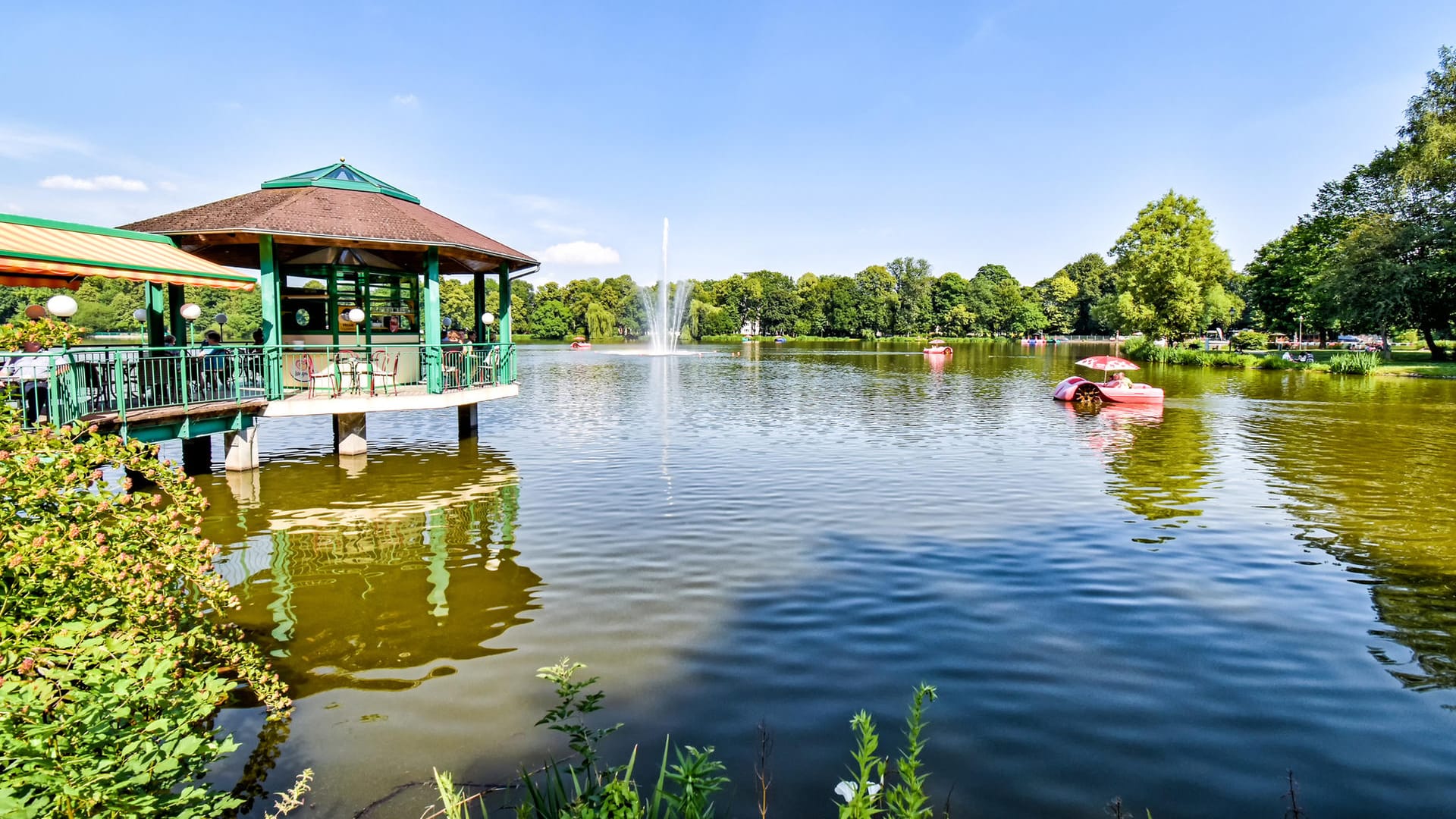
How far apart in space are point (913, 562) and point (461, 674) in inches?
225

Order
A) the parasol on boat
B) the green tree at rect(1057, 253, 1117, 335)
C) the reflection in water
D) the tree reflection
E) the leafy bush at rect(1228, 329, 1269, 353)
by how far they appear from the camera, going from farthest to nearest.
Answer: the green tree at rect(1057, 253, 1117, 335) → the leafy bush at rect(1228, 329, 1269, 353) → the parasol on boat → the tree reflection → the reflection in water

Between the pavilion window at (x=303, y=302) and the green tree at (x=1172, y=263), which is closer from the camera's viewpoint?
the pavilion window at (x=303, y=302)

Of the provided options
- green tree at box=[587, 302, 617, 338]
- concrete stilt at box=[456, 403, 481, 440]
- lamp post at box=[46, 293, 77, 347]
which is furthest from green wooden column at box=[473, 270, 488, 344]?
green tree at box=[587, 302, 617, 338]

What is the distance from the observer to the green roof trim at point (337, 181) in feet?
59.3

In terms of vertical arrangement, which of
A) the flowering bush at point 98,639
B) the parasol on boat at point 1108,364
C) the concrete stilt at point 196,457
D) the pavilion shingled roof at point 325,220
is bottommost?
the concrete stilt at point 196,457

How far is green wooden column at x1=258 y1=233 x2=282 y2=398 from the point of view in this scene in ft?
50.8

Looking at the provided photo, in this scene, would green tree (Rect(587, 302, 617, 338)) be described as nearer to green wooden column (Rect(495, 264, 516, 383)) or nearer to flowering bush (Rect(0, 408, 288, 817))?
green wooden column (Rect(495, 264, 516, 383))

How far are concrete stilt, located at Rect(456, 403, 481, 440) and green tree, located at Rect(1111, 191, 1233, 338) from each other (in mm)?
63278

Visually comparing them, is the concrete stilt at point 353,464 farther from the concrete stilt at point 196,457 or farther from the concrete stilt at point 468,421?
the concrete stilt at point 468,421

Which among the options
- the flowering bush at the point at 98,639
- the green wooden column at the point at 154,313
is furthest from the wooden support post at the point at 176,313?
the flowering bush at the point at 98,639

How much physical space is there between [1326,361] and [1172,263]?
1626 centimetres

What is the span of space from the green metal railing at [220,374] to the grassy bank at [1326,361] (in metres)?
48.7

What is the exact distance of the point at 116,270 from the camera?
11766 mm

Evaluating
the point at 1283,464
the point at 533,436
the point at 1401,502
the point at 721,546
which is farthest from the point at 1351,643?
the point at 533,436
